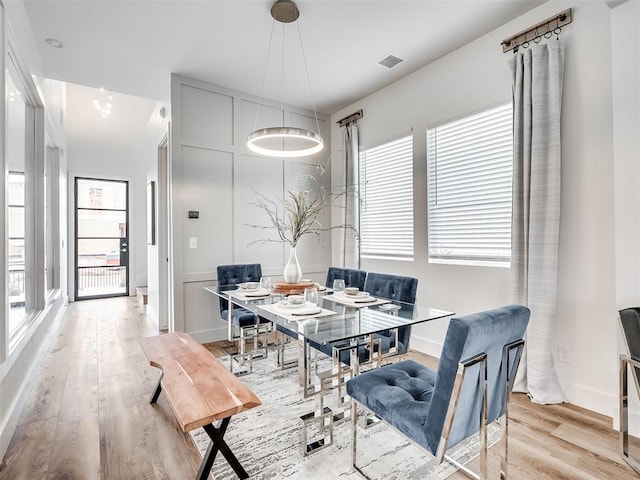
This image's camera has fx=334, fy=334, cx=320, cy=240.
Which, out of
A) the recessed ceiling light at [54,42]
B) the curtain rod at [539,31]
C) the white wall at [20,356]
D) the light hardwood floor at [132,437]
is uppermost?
the recessed ceiling light at [54,42]

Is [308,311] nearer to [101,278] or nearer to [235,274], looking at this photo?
[235,274]

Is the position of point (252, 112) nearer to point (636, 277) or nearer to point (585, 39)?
point (585, 39)

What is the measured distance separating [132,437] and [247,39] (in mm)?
3262

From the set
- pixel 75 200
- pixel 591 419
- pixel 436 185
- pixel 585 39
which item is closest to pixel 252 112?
pixel 436 185

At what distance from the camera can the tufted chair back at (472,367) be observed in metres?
1.24

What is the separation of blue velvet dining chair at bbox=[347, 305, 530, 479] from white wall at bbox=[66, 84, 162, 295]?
19.5 feet

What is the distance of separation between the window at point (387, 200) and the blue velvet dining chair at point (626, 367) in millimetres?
2019

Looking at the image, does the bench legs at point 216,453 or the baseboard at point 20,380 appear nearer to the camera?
the bench legs at point 216,453

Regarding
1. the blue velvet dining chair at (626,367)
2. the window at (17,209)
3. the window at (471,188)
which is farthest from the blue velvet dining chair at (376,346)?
the window at (17,209)

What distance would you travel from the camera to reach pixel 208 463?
1661 mm

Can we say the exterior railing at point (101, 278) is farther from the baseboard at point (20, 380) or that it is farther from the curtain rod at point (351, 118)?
the curtain rod at point (351, 118)

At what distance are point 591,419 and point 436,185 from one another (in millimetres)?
2212

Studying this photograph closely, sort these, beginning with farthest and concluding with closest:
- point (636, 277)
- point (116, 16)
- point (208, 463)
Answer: point (116, 16) < point (636, 277) < point (208, 463)

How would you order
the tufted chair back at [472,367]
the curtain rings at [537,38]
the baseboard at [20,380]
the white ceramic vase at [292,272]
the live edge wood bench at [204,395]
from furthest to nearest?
1. the white ceramic vase at [292,272]
2. the curtain rings at [537,38]
3. the baseboard at [20,380]
4. the live edge wood bench at [204,395]
5. the tufted chair back at [472,367]
